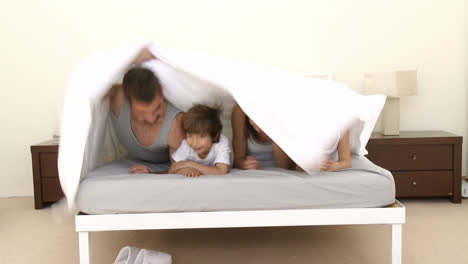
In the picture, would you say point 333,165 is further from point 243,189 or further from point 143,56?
point 143,56

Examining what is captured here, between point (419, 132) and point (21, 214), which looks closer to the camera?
point (21, 214)

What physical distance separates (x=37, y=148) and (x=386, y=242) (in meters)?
2.21

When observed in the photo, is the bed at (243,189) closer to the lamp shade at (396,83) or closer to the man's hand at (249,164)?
the man's hand at (249,164)

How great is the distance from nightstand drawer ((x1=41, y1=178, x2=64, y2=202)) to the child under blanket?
117 cm

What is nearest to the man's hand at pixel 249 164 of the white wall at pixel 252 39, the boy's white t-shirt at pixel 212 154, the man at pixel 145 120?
the boy's white t-shirt at pixel 212 154

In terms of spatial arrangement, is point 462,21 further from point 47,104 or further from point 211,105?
point 47,104

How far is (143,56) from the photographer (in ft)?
6.71

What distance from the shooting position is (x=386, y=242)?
235cm

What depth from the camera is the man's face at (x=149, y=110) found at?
2.00 m

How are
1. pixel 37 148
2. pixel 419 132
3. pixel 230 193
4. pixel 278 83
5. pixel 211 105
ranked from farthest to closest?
pixel 419 132
pixel 37 148
pixel 211 105
pixel 278 83
pixel 230 193

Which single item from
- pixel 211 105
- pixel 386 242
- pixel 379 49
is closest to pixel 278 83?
pixel 211 105

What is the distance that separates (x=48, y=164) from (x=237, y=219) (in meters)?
1.74

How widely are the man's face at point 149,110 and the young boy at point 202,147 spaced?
124 mm

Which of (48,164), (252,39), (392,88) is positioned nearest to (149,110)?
(48,164)
